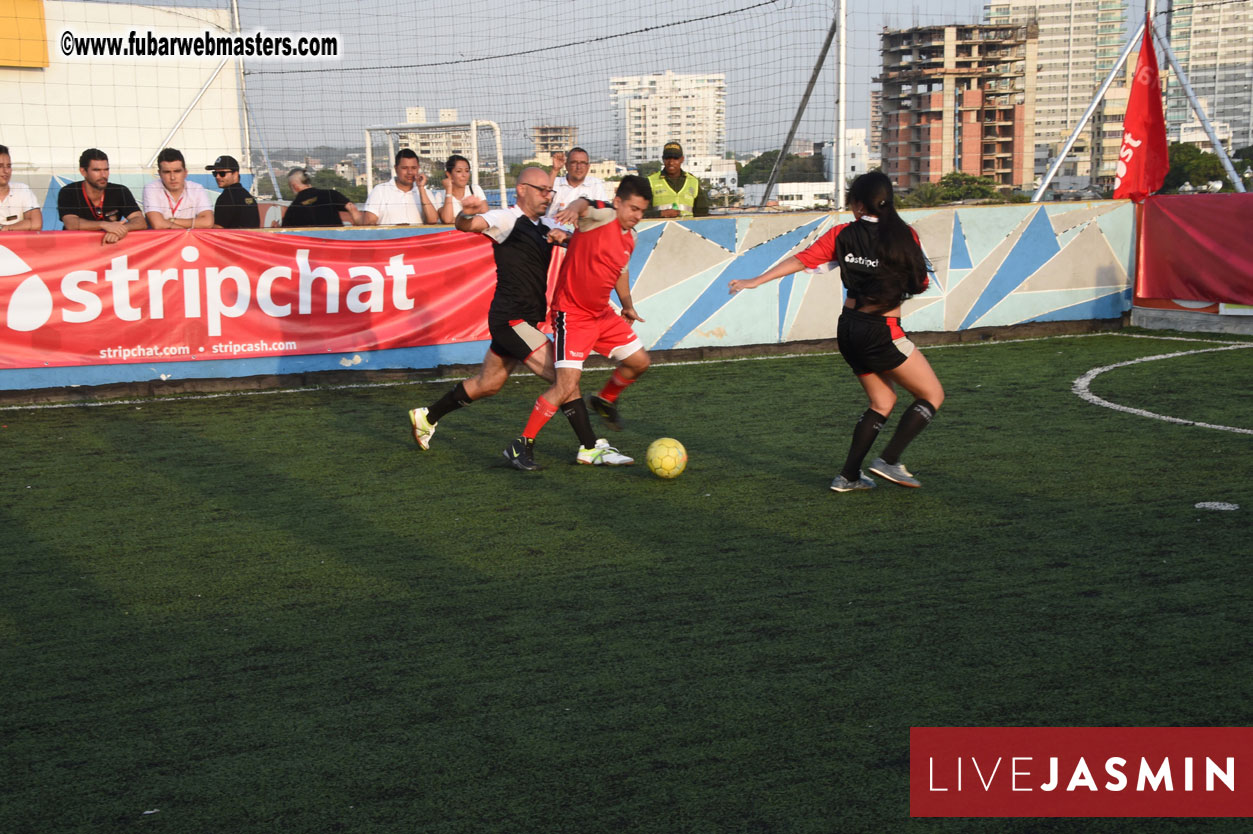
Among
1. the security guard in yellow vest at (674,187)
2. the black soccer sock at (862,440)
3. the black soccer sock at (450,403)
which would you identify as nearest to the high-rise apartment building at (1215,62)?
the security guard in yellow vest at (674,187)

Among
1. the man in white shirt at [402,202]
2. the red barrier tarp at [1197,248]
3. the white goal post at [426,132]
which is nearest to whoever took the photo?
the man in white shirt at [402,202]

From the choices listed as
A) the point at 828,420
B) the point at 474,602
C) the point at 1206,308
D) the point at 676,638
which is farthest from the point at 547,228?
the point at 1206,308

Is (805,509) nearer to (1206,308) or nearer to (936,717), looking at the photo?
(936,717)

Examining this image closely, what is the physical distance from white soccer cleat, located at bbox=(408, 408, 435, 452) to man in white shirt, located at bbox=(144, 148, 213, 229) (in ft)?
13.0

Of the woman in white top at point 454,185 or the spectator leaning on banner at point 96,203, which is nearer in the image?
the spectator leaning on banner at point 96,203

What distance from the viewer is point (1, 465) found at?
325 inches

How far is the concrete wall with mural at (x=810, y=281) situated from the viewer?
39.5ft

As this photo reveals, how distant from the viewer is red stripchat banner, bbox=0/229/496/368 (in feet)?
35.1

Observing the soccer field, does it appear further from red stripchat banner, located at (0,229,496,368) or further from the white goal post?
the white goal post

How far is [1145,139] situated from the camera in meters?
14.4

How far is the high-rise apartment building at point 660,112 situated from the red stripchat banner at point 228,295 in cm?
272

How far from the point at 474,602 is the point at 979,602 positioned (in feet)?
6.93

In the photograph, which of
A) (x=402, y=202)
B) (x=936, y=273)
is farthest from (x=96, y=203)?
(x=936, y=273)

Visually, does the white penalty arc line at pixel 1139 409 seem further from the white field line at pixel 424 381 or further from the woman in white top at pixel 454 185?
the woman in white top at pixel 454 185
